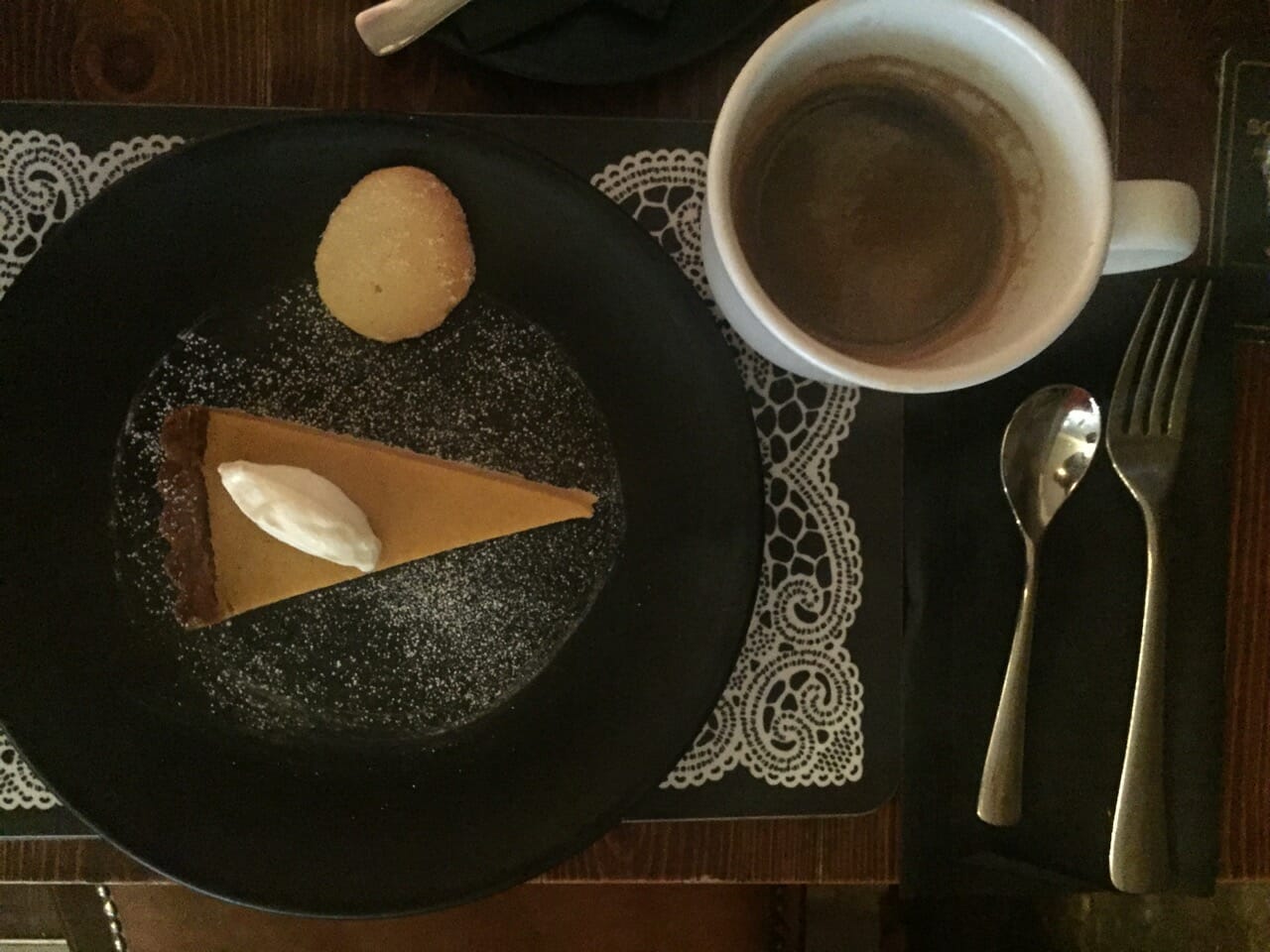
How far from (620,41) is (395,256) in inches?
9.2

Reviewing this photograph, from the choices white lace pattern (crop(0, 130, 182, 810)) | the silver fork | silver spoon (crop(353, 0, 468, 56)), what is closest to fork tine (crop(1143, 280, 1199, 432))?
the silver fork

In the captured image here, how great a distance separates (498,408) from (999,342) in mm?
383

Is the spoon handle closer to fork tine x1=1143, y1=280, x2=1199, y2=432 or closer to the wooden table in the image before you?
the wooden table

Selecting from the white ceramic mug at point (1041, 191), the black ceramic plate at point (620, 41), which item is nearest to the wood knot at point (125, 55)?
the black ceramic plate at point (620, 41)

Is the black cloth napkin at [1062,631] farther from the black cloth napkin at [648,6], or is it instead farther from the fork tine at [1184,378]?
the black cloth napkin at [648,6]

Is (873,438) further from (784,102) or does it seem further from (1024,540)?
(784,102)

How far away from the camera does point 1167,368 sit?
2.53ft

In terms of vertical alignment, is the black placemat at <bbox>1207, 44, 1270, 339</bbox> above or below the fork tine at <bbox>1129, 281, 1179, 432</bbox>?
above

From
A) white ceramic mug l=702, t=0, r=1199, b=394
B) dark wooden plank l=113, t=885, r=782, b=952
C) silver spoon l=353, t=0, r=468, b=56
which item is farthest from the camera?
dark wooden plank l=113, t=885, r=782, b=952

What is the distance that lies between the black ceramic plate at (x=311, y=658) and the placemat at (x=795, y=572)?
0.08 m

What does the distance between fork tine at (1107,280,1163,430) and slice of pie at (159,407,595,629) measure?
0.43 meters

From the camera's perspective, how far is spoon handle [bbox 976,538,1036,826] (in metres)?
0.76

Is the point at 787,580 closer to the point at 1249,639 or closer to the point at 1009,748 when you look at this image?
the point at 1009,748

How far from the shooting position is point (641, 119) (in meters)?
0.78
